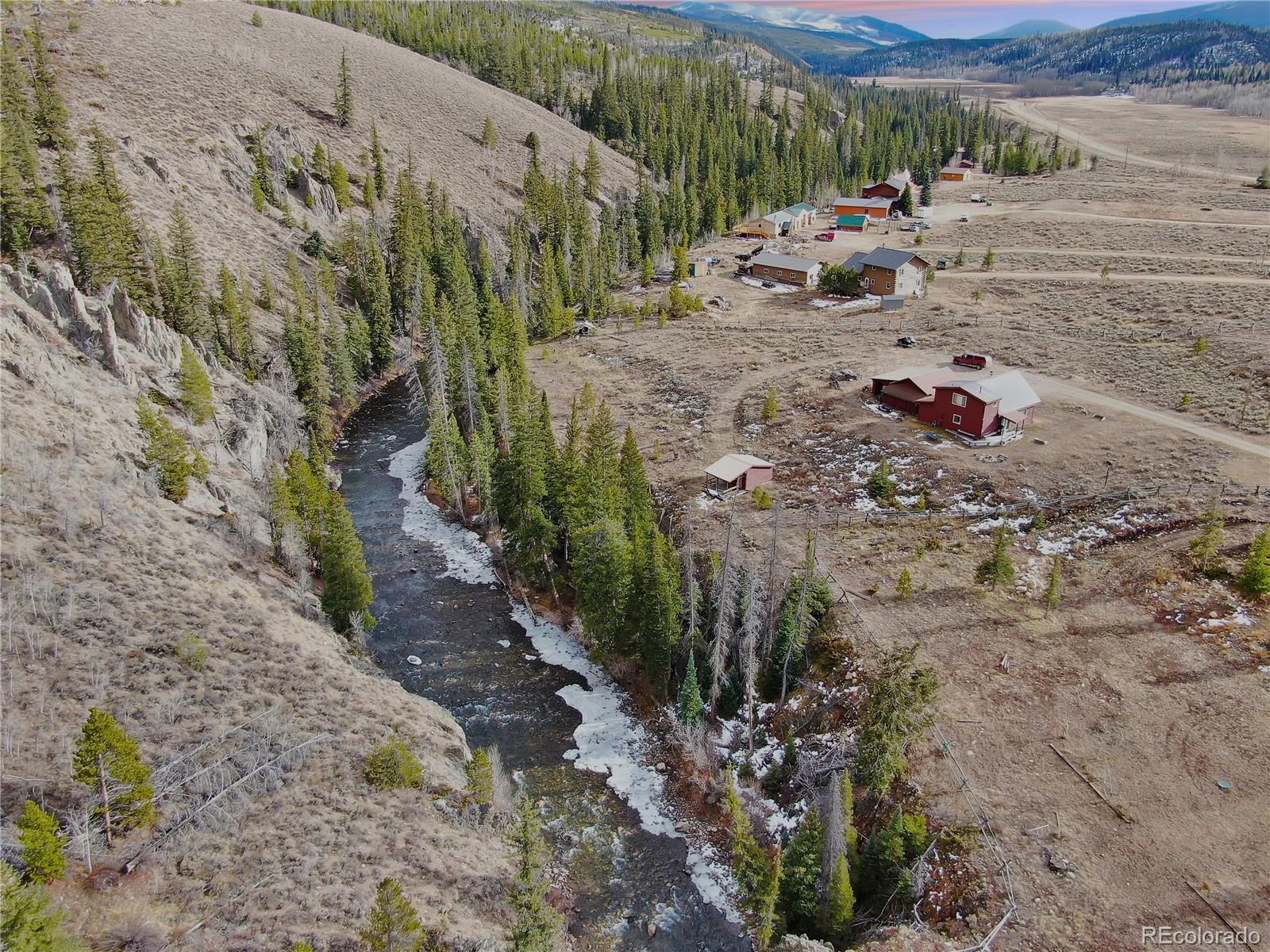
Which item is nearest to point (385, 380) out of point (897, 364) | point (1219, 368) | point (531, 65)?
point (897, 364)

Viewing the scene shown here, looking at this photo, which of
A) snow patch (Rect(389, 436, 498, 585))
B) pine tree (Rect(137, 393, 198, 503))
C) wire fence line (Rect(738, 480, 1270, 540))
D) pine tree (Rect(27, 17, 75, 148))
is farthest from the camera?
pine tree (Rect(27, 17, 75, 148))

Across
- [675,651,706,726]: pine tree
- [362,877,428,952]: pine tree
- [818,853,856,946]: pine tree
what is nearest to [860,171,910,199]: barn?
[675,651,706,726]: pine tree

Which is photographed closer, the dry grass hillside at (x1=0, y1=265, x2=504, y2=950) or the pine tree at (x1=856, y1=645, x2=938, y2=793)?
the dry grass hillside at (x1=0, y1=265, x2=504, y2=950)

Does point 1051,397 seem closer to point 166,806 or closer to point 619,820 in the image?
point 619,820

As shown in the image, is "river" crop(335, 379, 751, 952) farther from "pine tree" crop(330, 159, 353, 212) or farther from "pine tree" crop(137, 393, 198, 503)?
"pine tree" crop(330, 159, 353, 212)

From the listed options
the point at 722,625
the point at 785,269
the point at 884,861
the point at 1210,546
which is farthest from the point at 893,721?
the point at 785,269

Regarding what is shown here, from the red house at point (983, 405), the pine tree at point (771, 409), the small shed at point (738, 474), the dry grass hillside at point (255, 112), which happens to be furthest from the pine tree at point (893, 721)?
the dry grass hillside at point (255, 112)

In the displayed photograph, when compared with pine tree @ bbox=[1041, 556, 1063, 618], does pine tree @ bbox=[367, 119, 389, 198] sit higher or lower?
higher
